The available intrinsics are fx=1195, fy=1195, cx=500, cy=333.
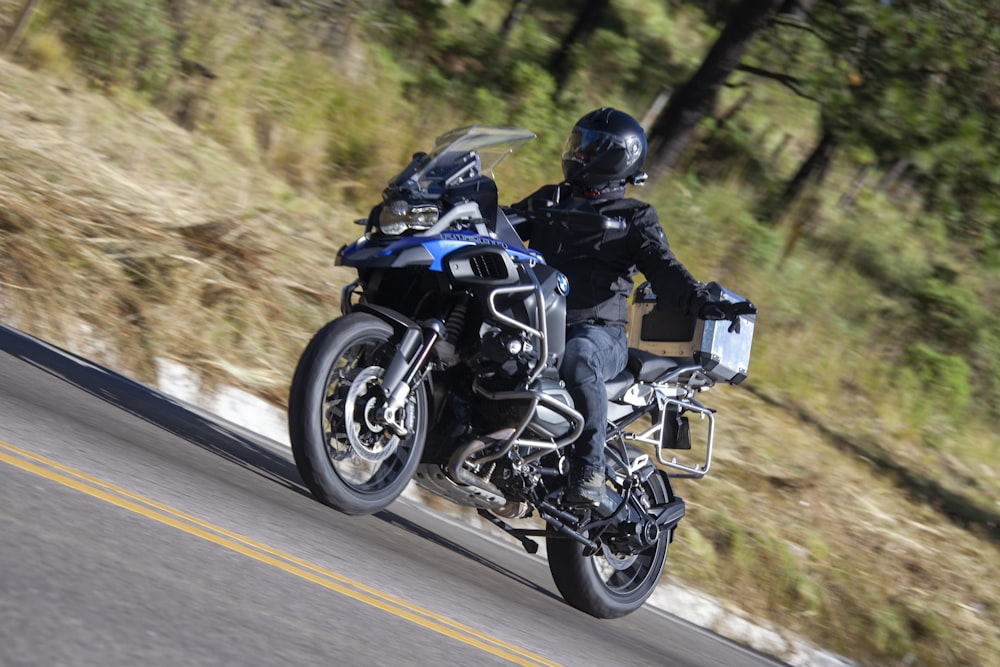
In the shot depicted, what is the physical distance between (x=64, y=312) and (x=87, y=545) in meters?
4.45

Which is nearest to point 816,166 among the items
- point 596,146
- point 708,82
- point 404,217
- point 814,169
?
point 814,169

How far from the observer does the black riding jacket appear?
578cm

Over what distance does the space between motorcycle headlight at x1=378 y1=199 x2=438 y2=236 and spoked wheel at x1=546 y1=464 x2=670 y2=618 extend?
1.75 m

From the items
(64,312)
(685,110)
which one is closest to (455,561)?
(64,312)

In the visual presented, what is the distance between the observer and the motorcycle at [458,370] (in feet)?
16.6

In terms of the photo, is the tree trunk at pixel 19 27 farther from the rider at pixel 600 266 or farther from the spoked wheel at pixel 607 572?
the spoked wheel at pixel 607 572

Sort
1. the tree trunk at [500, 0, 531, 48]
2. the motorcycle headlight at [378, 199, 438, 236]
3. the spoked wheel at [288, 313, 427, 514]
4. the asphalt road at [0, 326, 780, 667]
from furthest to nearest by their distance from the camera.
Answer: the tree trunk at [500, 0, 531, 48] < the motorcycle headlight at [378, 199, 438, 236] < the spoked wheel at [288, 313, 427, 514] < the asphalt road at [0, 326, 780, 667]

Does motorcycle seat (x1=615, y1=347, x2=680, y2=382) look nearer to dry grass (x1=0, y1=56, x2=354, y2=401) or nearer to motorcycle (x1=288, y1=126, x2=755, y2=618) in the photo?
motorcycle (x1=288, y1=126, x2=755, y2=618)

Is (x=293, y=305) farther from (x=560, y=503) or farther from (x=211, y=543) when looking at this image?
(x=211, y=543)

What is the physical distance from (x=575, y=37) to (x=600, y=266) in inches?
561

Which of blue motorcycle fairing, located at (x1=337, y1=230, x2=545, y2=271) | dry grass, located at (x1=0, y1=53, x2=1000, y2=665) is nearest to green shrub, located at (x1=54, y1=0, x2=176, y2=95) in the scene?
dry grass, located at (x1=0, y1=53, x2=1000, y2=665)

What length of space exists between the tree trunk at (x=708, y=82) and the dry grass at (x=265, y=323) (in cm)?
520

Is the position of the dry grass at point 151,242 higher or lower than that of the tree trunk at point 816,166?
lower

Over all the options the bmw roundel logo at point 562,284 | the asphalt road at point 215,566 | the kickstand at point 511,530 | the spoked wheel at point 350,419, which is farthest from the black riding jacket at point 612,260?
the asphalt road at point 215,566
